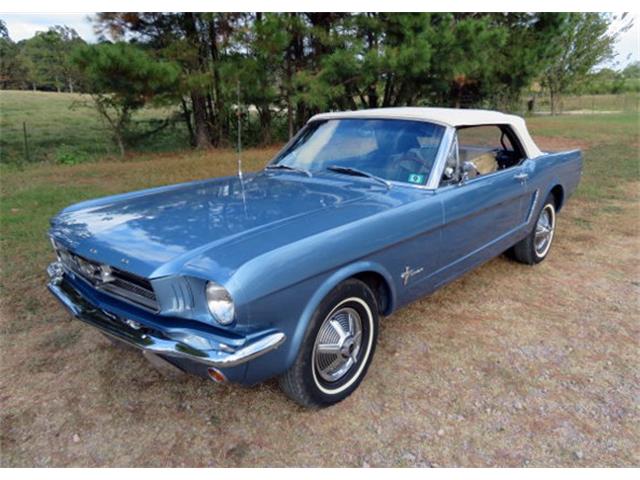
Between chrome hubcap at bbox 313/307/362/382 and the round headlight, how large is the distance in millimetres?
585

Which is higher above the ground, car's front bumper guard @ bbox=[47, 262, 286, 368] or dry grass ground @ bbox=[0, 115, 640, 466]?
car's front bumper guard @ bbox=[47, 262, 286, 368]

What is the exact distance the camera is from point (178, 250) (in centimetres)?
224

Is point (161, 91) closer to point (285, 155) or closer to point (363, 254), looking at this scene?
point (285, 155)

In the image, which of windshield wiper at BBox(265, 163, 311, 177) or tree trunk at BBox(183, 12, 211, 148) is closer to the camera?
windshield wiper at BBox(265, 163, 311, 177)

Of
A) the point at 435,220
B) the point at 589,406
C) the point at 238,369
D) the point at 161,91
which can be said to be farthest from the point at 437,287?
the point at 161,91

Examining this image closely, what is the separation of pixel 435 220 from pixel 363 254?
0.71 m

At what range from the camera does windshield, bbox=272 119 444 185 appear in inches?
131

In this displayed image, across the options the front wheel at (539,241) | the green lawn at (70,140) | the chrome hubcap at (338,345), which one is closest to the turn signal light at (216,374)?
the chrome hubcap at (338,345)

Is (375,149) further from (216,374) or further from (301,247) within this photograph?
(216,374)

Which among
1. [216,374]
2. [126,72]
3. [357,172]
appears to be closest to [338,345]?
[216,374]

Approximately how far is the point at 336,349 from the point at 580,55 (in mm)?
36084

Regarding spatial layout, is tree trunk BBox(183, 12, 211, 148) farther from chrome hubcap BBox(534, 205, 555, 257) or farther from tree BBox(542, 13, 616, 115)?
tree BBox(542, 13, 616, 115)

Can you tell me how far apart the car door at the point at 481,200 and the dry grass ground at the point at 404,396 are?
48 cm

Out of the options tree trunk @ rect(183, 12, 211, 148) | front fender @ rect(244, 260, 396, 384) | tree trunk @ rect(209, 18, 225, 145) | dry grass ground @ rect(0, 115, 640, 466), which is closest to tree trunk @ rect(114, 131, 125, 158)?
tree trunk @ rect(183, 12, 211, 148)
